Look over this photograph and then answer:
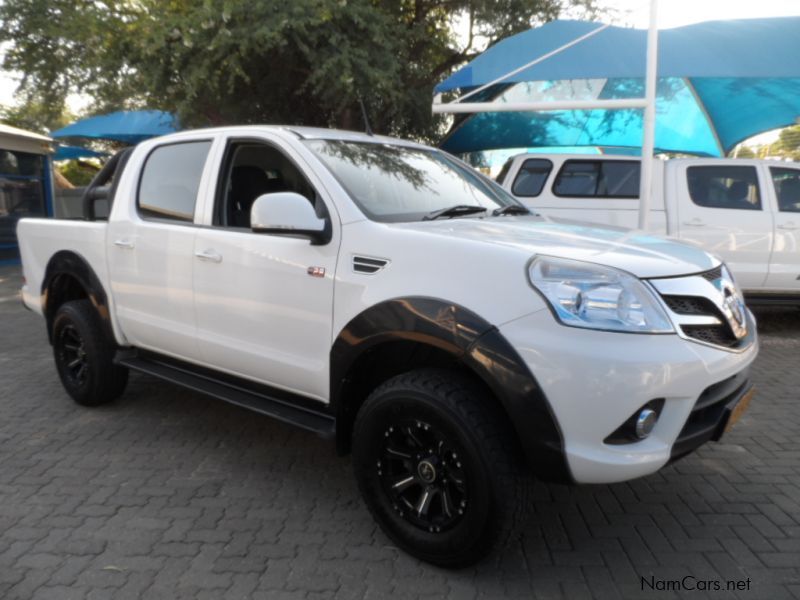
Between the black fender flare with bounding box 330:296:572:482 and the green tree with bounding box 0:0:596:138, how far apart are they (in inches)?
239

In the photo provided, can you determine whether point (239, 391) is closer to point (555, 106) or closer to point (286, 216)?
point (286, 216)

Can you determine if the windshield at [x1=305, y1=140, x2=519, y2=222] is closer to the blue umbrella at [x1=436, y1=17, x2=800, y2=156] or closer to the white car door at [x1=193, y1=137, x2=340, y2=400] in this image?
the white car door at [x1=193, y1=137, x2=340, y2=400]

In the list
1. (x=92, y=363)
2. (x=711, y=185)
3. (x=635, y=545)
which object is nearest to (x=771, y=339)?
(x=711, y=185)

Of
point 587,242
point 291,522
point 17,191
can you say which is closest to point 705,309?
point 587,242

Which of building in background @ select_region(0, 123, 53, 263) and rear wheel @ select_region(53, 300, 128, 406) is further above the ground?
building in background @ select_region(0, 123, 53, 263)

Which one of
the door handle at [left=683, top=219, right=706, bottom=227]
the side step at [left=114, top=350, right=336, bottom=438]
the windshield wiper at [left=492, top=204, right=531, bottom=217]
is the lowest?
the side step at [left=114, top=350, right=336, bottom=438]

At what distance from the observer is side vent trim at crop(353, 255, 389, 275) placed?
8.96ft

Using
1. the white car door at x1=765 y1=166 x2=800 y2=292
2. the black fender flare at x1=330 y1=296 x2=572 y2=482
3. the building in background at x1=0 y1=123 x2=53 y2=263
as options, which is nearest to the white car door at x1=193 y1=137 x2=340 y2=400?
the black fender flare at x1=330 y1=296 x2=572 y2=482

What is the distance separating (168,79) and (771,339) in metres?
8.90

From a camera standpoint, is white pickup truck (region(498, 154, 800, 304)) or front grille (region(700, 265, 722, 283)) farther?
white pickup truck (region(498, 154, 800, 304))

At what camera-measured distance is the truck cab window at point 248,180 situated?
3582 mm

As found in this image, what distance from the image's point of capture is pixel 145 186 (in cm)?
416

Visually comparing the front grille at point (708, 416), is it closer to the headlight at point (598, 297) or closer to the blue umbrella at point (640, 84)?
the headlight at point (598, 297)

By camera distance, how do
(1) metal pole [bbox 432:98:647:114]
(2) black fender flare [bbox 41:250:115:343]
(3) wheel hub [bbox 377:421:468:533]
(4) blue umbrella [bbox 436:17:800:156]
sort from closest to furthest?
(3) wheel hub [bbox 377:421:468:533], (2) black fender flare [bbox 41:250:115:343], (1) metal pole [bbox 432:98:647:114], (4) blue umbrella [bbox 436:17:800:156]
